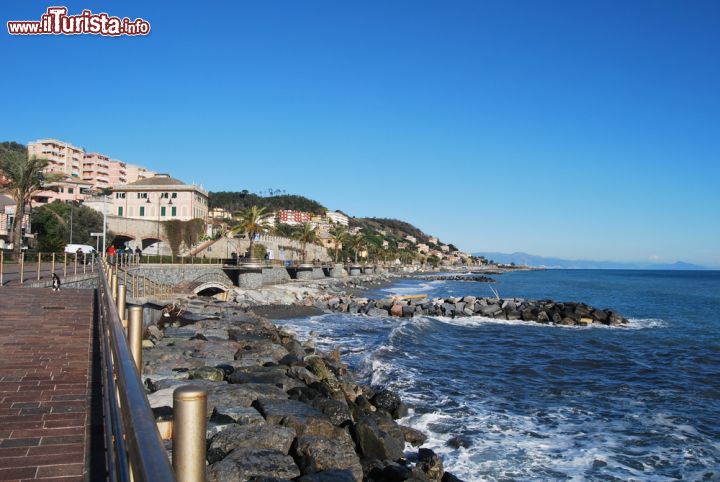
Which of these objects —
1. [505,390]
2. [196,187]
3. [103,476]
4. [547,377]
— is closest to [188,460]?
[103,476]

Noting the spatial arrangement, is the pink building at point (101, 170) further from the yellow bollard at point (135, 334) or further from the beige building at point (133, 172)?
the yellow bollard at point (135, 334)

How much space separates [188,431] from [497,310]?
3853cm

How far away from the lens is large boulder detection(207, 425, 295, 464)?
7.61 metres

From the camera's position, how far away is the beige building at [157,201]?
6391 cm

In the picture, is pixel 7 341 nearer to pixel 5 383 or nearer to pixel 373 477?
pixel 5 383

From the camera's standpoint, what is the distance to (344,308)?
37.3m

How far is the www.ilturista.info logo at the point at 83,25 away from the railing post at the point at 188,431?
25929mm

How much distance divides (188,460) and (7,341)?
8.67 metres

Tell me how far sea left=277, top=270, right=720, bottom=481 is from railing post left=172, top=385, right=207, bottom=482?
9.21 metres

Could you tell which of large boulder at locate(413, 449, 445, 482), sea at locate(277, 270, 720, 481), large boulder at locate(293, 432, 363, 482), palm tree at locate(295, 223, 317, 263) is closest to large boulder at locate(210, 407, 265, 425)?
large boulder at locate(293, 432, 363, 482)

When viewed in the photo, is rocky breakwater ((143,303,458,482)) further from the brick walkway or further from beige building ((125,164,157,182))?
beige building ((125,164,157,182))

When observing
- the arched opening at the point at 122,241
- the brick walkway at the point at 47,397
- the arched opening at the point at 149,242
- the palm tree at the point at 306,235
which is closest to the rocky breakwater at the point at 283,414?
the brick walkway at the point at 47,397

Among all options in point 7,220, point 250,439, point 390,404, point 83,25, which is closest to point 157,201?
point 7,220

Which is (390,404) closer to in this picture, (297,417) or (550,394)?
(297,417)
